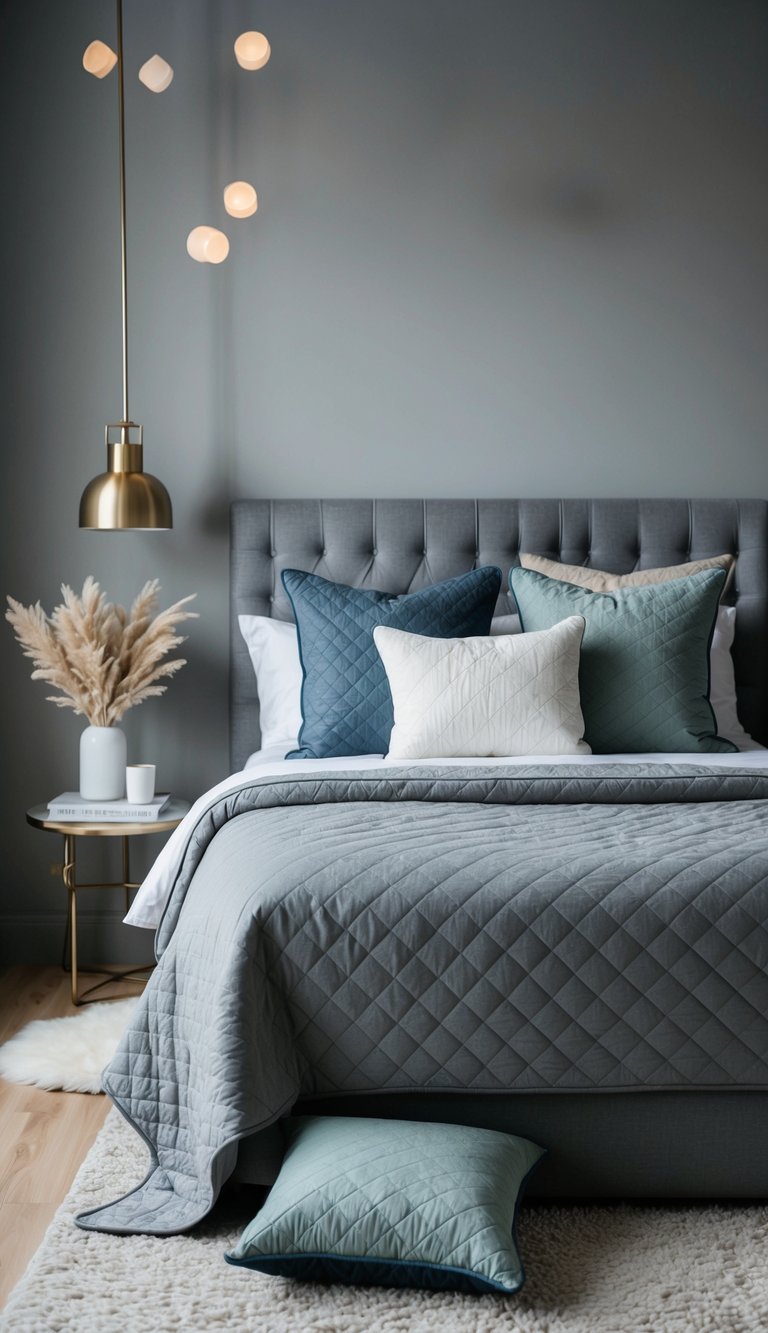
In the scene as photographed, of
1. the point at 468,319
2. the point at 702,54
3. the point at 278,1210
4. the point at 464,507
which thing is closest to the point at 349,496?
the point at 464,507

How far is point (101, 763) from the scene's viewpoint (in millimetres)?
3303

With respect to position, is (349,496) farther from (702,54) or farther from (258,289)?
(702,54)

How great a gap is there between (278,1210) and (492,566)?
6.66 feet

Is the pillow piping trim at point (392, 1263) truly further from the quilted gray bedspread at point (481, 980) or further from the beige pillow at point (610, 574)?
the beige pillow at point (610, 574)

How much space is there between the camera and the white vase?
10.8 ft

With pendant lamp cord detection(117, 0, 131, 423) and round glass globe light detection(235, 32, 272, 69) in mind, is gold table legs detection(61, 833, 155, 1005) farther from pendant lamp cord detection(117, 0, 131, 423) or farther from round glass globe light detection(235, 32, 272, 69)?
round glass globe light detection(235, 32, 272, 69)

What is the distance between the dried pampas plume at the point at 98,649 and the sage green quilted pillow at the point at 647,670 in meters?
1.07

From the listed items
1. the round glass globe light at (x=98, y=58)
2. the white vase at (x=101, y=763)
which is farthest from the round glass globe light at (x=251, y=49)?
the white vase at (x=101, y=763)

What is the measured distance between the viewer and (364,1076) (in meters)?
1.97

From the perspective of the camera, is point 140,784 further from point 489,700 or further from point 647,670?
point 647,670

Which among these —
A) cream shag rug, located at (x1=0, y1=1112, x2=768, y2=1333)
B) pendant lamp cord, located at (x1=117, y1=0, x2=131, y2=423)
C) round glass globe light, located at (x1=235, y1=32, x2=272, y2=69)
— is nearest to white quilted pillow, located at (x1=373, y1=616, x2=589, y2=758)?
cream shag rug, located at (x1=0, y1=1112, x2=768, y2=1333)

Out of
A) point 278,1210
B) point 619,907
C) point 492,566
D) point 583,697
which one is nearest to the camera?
point 278,1210

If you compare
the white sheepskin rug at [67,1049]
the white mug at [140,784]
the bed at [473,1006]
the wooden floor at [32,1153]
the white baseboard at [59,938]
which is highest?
the white mug at [140,784]

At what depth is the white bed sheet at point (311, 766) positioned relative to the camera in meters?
2.59
